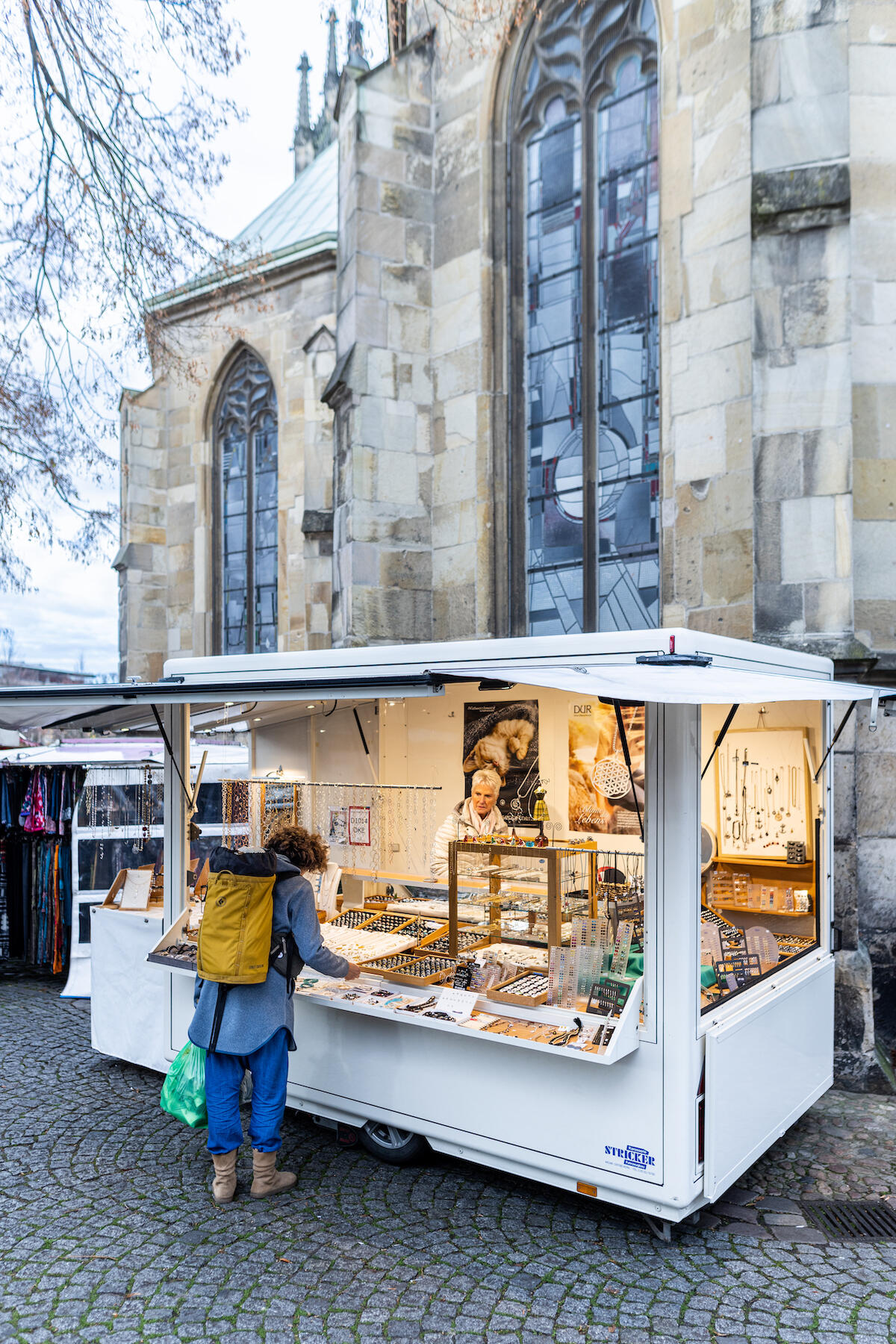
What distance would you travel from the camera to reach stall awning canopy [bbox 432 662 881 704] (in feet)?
11.9

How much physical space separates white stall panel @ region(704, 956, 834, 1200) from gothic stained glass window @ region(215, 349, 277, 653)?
1147 cm

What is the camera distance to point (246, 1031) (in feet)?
14.3

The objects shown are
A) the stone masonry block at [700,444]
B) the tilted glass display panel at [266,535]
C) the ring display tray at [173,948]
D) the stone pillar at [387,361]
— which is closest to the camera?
the ring display tray at [173,948]

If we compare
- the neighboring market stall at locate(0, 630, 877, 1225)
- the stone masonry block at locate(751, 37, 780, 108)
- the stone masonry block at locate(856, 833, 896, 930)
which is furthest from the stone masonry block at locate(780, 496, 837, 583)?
the stone masonry block at locate(751, 37, 780, 108)

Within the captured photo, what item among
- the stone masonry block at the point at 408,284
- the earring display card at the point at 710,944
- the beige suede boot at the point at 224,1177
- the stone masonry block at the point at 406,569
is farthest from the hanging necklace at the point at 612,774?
the stone masonry block at the point at 408,284

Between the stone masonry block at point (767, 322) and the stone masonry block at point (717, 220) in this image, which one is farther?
the stone masonry block at point (717, 220)

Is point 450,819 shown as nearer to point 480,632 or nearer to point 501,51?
point 480,632

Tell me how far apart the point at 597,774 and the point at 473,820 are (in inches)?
34.7

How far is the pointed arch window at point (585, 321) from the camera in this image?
28.9 ft

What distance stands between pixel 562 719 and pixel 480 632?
3092 mm

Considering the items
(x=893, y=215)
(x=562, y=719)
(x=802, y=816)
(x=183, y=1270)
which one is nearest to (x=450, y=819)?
(x=562, y=719)

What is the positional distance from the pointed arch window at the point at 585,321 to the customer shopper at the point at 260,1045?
16.7ft

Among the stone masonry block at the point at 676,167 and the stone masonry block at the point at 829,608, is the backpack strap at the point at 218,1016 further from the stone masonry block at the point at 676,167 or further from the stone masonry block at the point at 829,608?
the stone masonry block at the point at 676,167

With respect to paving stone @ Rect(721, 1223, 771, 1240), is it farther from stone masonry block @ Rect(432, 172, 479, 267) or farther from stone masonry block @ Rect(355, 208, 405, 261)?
stone masonry block @ Rect(355, 208, 405, 261)
